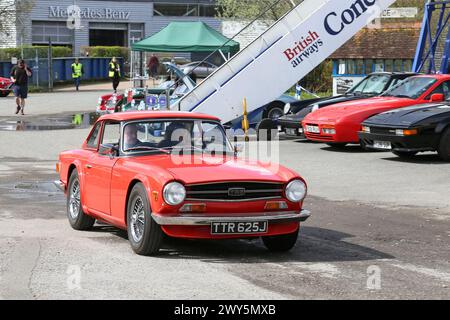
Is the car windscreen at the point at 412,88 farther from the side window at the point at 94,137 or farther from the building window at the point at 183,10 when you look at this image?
the building window at the point at 183,10

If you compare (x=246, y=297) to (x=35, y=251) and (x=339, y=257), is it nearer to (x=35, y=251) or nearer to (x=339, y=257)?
(x=339, y=257)

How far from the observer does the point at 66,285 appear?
25.3ft

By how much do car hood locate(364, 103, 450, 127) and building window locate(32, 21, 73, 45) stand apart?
189 feet

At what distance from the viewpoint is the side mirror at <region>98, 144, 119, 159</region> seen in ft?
33.5

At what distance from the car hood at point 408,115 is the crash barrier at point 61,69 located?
32.1 meters

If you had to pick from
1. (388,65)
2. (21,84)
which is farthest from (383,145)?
(388,65)

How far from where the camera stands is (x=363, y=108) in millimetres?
20281

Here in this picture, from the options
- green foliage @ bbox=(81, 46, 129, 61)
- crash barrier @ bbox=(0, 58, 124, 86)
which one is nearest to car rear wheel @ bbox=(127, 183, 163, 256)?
crash barrier @ bbox=(0, 58, 124, 86)

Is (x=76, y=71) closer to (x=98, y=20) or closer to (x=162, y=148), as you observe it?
(x=98, y=20)

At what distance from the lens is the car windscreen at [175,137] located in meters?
10.2

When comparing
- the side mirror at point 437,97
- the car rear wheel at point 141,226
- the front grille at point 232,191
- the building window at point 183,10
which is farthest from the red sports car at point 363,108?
the building window at point 183,10

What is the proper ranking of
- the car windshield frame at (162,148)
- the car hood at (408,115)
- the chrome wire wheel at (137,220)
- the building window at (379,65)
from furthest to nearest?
the building window at (379,65)
the car hood at (408,115)
the car windshield frame at (162,148)
the chrome wire wheel at (137,220)

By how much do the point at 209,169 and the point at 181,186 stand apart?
0.50 m

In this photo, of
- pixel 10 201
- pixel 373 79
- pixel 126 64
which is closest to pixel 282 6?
pixel 126 64
